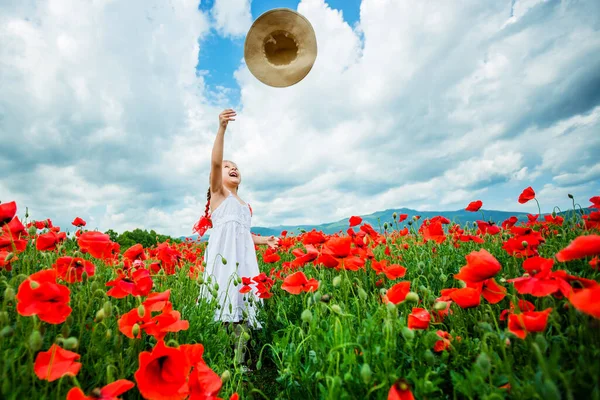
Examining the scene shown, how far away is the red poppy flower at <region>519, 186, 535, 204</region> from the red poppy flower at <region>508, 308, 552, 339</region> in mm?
2742

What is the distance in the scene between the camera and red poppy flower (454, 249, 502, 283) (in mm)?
1406

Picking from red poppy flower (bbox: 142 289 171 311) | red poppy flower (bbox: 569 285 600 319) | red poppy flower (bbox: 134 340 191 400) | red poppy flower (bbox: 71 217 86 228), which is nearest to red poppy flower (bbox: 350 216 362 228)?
red poppy flower (bbox: 142 289 171 311)

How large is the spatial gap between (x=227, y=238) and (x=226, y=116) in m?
1.42

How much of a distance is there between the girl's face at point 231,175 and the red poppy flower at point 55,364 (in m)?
3.24

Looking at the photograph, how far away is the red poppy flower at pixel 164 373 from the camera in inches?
49.9

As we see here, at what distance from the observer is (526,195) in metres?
3.53

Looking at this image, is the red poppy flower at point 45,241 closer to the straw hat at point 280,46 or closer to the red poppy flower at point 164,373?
the red poppy flower at point 164,373

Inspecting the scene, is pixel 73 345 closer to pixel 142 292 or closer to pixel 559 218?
pixel 142 292

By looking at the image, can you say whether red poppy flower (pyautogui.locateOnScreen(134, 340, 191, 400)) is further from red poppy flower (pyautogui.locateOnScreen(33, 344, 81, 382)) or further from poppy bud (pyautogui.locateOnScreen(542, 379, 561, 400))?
poppy bud (pyautogui.locateOnScreen(542, 379, 561, 400))

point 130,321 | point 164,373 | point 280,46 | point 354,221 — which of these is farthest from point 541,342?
point 280,46

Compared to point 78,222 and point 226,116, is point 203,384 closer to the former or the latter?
point 226,116

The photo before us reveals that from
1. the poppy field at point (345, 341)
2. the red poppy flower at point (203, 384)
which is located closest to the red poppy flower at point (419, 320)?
the poppy field at point (345, 341)

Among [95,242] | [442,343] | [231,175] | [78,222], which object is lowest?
[442,343]

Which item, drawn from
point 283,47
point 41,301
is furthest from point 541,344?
point 283,47
